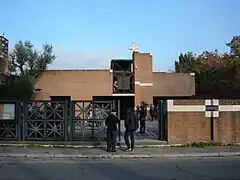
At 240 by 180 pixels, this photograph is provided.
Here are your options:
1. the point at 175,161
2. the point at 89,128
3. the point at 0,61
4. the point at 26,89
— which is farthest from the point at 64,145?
the point at 26,89

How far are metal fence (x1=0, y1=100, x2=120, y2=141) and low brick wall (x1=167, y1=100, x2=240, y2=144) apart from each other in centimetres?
290

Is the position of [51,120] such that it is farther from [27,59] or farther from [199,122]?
[27,59]

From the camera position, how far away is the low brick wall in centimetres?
1908

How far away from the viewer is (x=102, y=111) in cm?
1914

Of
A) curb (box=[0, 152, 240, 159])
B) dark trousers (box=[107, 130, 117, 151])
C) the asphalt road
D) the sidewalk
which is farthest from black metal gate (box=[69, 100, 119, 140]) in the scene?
the asphalt road

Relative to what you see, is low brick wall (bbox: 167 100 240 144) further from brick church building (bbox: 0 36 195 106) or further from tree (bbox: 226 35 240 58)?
tree (bbox: 226 35 240 58)

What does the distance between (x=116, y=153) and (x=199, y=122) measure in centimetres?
476

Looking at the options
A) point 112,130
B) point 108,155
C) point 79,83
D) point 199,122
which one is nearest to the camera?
point 108,155

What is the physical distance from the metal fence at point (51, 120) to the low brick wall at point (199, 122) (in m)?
2.90

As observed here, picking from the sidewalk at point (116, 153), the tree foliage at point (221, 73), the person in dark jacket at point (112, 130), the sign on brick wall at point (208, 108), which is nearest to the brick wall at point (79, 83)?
the tree foliage at point (221, 73)

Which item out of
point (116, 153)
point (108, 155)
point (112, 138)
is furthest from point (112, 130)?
point (108, 155)

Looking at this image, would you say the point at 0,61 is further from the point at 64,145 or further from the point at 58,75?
the point at 64,145

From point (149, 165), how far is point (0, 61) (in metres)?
27.1

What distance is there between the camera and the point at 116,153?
16.5m
